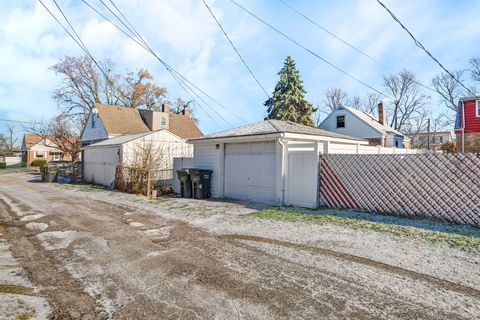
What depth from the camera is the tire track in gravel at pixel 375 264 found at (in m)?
3.54

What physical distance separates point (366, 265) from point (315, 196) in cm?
454

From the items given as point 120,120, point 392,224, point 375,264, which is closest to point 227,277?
point 375,264

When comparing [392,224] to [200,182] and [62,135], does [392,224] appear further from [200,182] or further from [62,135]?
[62,135]

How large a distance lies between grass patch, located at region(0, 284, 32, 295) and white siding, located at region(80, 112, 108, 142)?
2149 cm

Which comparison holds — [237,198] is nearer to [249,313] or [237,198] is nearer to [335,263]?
[335,263]

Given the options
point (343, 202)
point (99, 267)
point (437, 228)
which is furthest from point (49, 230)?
point (437, 228)

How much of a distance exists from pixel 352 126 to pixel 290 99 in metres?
6.23

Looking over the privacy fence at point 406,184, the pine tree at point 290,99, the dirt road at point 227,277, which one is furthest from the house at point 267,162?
the pine tree at point 290,99

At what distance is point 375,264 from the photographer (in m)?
4.34

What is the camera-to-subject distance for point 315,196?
8805 millimetres

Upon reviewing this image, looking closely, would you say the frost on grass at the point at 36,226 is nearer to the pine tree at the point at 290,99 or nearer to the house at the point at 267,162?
the house at the point at 267,162

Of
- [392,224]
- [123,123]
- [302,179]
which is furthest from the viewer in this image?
[123,123]

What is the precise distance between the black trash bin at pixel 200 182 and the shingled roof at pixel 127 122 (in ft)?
48.3

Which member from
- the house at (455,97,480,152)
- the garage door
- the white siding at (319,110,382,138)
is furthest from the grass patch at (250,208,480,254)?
the white siding at (319,110,382,138)
